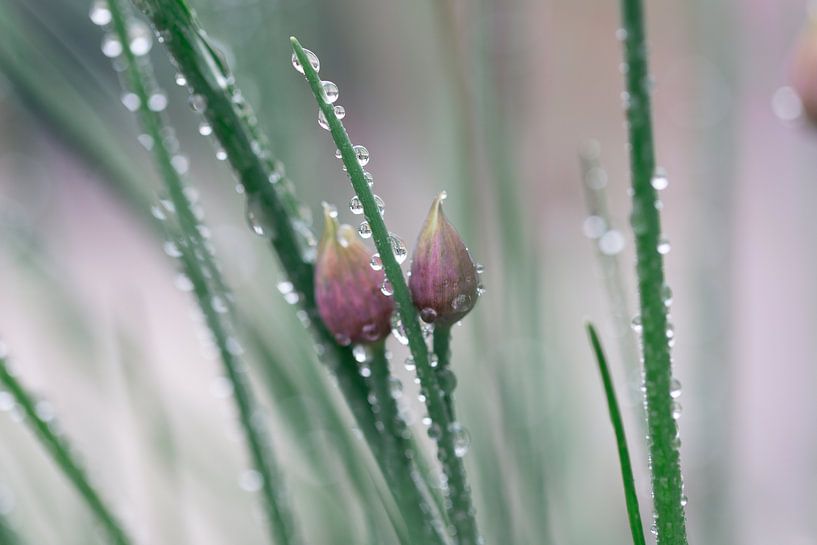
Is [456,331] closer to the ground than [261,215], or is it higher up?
higher up

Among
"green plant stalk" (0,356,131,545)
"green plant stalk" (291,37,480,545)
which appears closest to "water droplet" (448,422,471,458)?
"green plant stalk" (291,37,480,545)

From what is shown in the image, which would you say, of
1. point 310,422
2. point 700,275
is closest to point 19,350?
point 310,422

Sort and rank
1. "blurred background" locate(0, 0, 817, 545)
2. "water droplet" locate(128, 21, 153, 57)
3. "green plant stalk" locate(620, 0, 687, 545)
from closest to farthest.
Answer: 1. "green plant stalk" locate(620, 0, 687, 545)
2. "water droplet" locate(128, 21, 153, 57)
3. "blurred background" locate(0, 0, 817, 545)

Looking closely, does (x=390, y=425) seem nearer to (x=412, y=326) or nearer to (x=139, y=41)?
(x=412, y=326)

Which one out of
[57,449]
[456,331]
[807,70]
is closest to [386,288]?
[57,449]

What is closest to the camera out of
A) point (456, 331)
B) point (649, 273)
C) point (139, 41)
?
point (649, 273)

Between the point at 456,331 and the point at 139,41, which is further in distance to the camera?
the point at 456,331

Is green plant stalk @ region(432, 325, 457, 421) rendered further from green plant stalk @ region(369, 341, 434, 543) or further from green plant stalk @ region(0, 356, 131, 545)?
green plant stalk @ region(0, 356, 131, 545)
